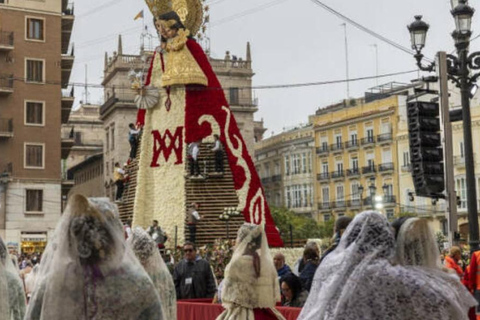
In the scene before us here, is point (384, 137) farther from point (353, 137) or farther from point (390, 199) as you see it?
point (390, 199)

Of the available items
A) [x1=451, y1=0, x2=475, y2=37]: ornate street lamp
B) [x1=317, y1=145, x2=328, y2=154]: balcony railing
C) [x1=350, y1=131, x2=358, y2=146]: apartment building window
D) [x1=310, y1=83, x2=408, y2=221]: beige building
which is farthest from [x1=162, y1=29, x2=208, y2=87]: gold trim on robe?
[x1=317, y1=145, x2=328, y2=154]: balcony railing

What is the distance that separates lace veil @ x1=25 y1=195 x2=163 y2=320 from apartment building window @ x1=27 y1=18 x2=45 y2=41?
43006 mm

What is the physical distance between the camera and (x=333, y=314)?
5.37m

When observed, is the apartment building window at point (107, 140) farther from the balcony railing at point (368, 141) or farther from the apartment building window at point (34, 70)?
the apartment building window at point (34, 70)

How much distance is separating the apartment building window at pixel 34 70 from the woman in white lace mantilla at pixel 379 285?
Answer: 42.4 metres

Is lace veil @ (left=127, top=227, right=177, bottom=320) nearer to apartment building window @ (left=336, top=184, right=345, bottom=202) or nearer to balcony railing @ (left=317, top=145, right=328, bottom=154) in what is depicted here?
apartment building window @ (left=336, top=184, right=345, bottom=202)

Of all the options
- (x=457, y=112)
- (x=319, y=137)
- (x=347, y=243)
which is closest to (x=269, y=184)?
(x=319, y=137)

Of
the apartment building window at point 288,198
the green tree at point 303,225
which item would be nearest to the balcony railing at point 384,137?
the green tree at point 303,225

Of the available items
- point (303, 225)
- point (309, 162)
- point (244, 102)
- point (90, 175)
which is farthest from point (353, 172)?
point (90, 175)

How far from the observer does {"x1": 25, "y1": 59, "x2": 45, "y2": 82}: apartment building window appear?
151 ft

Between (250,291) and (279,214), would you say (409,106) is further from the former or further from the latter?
(279,214)

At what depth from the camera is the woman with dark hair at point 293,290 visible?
9570mm

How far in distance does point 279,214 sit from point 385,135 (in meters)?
9.12

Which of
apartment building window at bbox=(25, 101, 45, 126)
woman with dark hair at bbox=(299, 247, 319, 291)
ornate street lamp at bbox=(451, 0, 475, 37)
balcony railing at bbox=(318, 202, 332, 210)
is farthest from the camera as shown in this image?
balcony railing at bbox=(318, 202, 332, 210)
